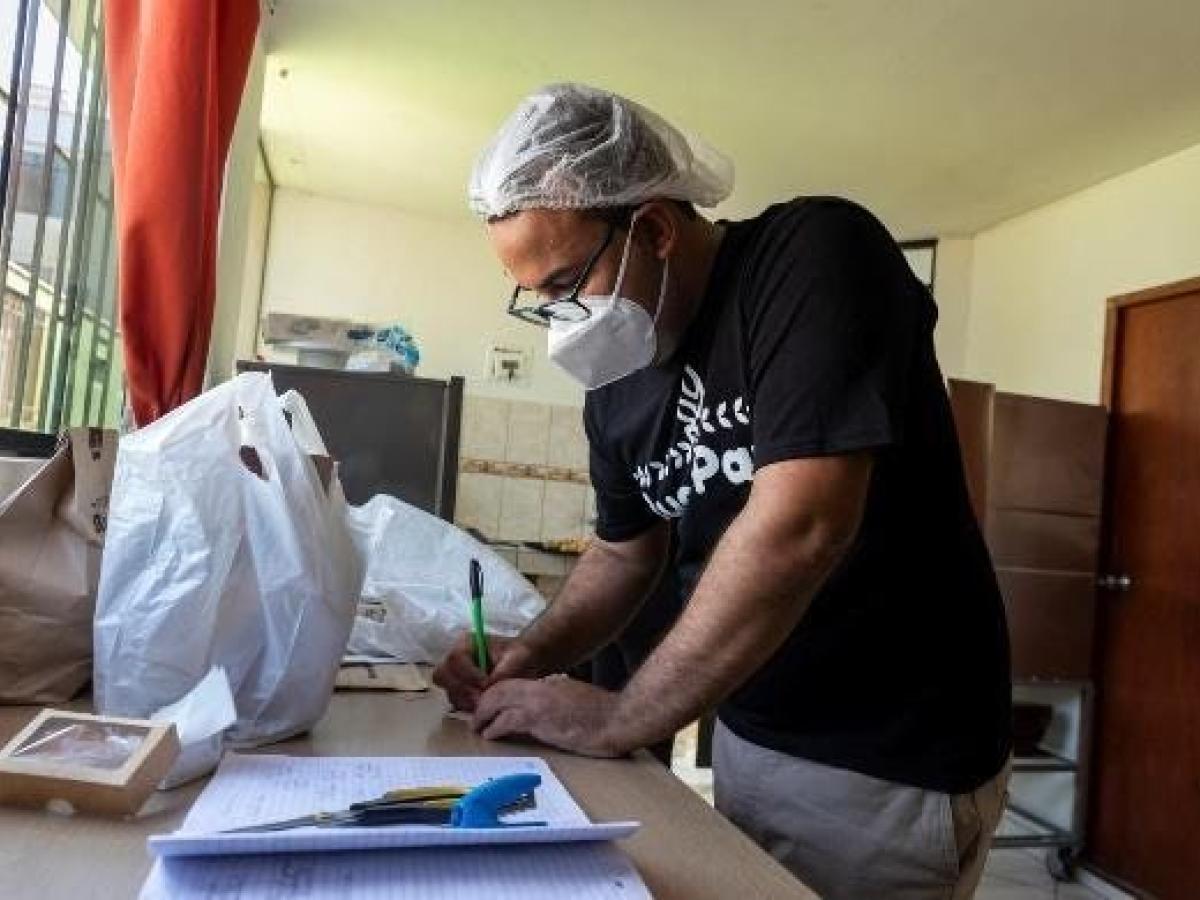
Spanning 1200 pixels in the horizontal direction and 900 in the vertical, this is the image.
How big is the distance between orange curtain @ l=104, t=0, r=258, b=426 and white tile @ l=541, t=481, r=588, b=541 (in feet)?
10.5

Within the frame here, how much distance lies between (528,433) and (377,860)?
4.22m

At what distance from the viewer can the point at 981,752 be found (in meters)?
0.93

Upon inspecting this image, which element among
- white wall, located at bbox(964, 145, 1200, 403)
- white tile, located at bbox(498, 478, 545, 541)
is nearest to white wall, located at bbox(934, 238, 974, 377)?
white wall, located at bbox(964, 145, 1200, 403)

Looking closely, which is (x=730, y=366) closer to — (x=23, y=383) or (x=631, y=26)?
(x=23, y=383)

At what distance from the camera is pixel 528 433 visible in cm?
477

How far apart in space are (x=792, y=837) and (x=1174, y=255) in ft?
9.77

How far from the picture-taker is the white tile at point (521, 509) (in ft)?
15.5

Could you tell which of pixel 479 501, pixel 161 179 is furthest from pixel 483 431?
pixel 161 179

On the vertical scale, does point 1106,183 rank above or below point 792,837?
above

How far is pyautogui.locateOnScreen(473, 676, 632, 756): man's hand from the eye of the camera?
35.0 inches

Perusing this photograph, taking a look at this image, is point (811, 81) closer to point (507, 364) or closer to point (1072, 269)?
point (1072, 269)

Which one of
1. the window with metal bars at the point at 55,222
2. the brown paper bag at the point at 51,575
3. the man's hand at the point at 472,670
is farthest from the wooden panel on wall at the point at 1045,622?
the brown paper bag at the point at 51,575

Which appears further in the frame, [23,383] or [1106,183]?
[1106,183]

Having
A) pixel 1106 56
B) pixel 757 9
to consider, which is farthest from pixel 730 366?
pixel 1106 56
